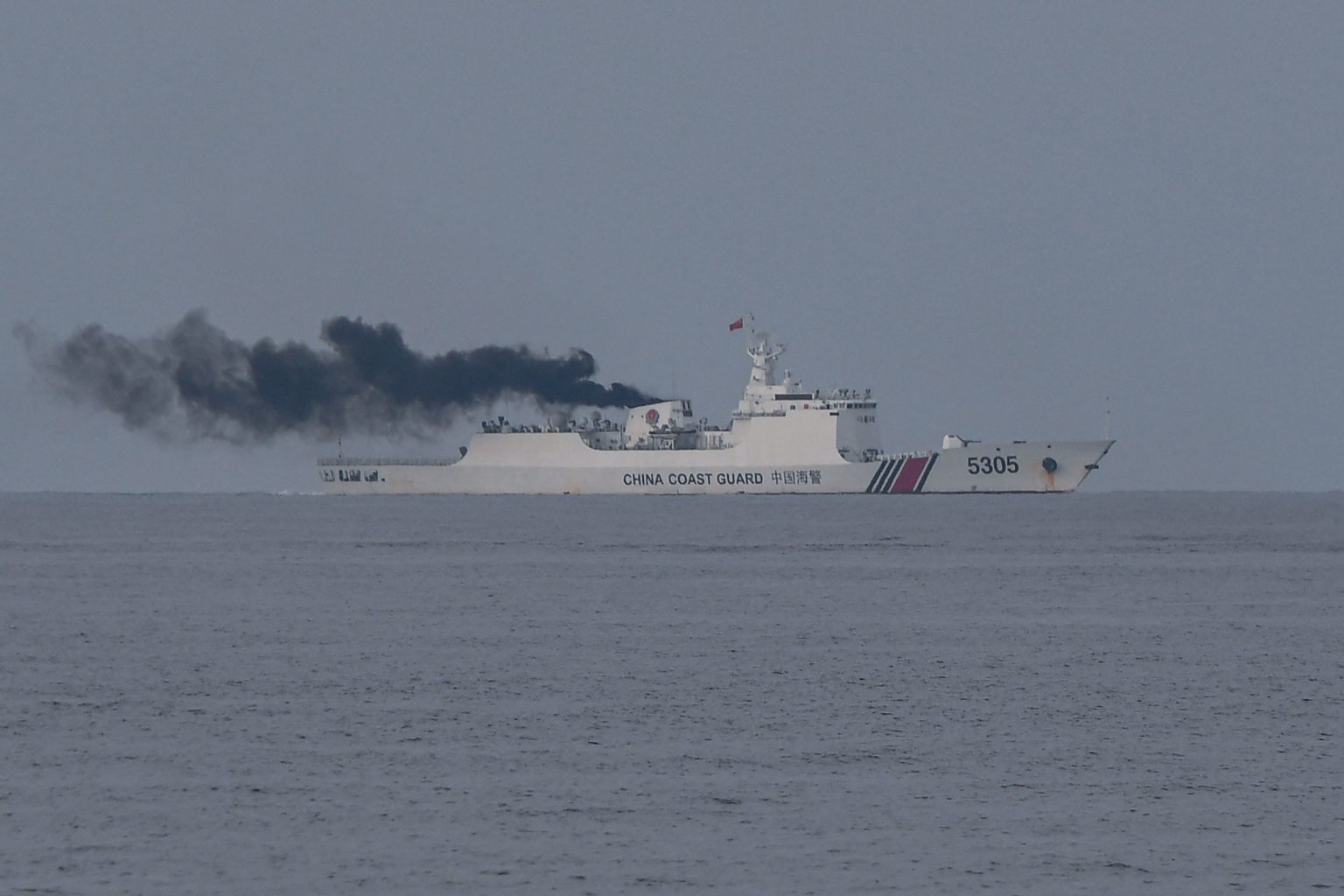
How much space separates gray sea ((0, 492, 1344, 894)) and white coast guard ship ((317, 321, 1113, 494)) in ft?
149

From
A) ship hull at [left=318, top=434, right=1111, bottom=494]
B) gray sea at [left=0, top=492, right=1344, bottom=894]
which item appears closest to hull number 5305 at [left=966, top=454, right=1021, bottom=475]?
ship hull at [left=318, top=434, right=1111, bottom=494]

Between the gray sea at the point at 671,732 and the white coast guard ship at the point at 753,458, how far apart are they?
4541 centimetres

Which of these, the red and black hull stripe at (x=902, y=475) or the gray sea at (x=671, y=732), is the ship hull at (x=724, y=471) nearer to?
the red and black hull stripe at (x=902, y=475)

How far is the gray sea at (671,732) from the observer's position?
16.1m

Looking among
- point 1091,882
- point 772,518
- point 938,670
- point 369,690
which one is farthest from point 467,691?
point 772,518

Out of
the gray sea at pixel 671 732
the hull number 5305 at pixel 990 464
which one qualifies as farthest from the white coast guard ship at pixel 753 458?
the gray sea at pixel 671 732

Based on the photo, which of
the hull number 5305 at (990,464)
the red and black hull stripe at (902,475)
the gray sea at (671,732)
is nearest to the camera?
the gray sea at (671,732)

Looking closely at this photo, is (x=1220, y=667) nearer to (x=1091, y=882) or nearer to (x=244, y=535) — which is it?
(x=1091, y=882)

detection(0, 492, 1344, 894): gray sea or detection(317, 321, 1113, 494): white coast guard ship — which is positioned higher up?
detection(317, 321, 1113, 494): white coast guard ship

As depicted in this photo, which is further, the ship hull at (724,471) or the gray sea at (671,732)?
the ship hull at (724,471)

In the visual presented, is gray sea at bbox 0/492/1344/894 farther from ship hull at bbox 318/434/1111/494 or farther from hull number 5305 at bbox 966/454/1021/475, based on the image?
ship hull at bbox 318/434/1111/494

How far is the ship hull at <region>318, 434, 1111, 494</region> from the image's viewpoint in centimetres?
9419

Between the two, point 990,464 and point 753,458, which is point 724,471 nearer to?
point 753,458

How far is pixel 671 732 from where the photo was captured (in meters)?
22.3
